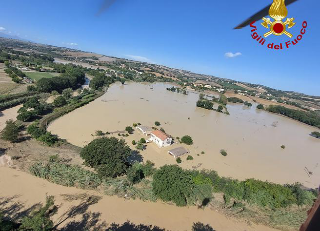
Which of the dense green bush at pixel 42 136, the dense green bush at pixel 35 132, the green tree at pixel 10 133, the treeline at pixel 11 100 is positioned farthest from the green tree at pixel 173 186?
the treeline at pixel 11 100

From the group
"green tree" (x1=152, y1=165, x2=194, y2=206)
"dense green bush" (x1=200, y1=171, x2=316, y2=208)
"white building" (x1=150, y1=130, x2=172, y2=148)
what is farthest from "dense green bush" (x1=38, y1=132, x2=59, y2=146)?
"dense green bush" (x1=200, y1=171, x2=316, y2=208)

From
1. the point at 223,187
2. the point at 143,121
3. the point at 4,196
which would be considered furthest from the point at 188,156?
the point at 4,196

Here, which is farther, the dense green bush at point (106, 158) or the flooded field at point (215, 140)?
the flooded field at point (215, 140)

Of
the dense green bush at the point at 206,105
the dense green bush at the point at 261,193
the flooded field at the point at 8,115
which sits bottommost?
the flooded field at the point at 8,115

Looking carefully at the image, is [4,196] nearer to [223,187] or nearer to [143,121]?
[223,187]

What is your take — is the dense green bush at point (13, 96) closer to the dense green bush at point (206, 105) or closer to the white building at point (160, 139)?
the white building at point (160, 139)

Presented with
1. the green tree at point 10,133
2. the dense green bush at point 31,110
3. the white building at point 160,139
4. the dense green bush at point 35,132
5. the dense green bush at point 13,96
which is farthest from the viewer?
the dense green bush at point 13,96
